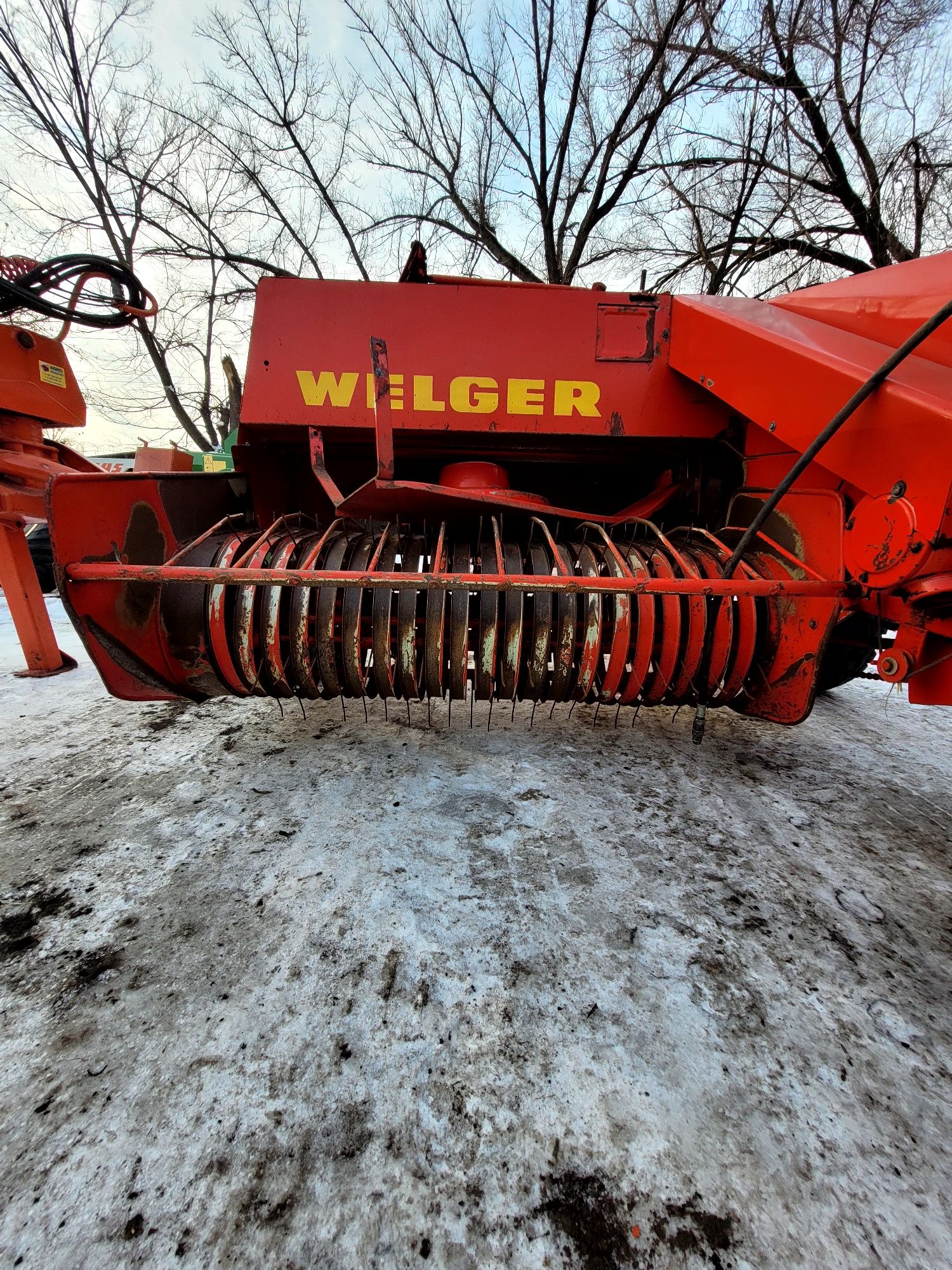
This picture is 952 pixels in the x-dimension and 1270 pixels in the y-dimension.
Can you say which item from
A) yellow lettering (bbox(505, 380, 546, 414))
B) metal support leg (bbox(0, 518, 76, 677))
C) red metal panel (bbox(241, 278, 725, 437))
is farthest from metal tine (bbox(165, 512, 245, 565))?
metal support leg (bbox(0, 518, 76, 677))

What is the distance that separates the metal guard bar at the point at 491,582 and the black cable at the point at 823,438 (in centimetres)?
15

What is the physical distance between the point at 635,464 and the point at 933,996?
236 centimetres

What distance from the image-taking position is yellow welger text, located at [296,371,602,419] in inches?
92.0

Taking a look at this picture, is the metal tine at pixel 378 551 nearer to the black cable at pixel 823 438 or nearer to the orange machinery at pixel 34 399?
the black cable at pixel 823 438

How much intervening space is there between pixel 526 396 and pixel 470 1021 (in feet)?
7.40

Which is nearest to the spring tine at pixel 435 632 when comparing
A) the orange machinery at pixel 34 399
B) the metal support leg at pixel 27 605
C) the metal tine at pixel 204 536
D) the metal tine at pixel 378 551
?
the metal tine at pixel 378 551

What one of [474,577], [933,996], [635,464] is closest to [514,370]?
[635,464]

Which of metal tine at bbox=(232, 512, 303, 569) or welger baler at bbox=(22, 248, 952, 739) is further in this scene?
metal tine at bbox=(232, 512, 303, 569)

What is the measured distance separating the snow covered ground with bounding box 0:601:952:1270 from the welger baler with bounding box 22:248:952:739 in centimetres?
49

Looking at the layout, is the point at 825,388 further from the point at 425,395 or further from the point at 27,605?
the point at 27,605

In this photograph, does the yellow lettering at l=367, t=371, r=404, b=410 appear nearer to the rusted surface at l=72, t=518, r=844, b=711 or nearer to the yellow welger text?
the yellow welger text

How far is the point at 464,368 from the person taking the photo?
2346 mm

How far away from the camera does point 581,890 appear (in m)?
1.53

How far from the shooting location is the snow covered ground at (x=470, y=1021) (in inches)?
33.8
